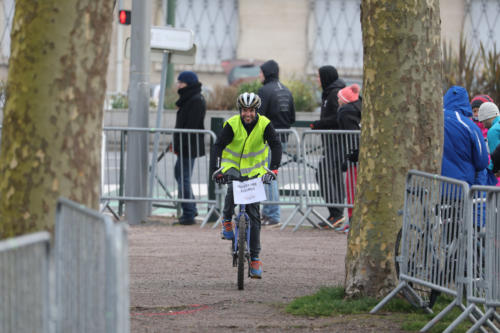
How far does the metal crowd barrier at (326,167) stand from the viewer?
1220cm

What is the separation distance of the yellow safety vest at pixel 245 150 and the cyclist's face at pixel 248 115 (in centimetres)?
6

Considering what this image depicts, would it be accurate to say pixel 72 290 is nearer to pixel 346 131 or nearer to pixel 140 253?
pixel 140 253

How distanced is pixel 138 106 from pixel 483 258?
7719 mm

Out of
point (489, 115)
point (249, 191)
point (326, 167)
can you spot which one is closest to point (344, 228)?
point (326, 167)

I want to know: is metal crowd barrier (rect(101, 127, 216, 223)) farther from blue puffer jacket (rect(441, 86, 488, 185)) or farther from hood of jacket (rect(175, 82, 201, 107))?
blue puffer jacket (rect(441, 86, 488, 185))

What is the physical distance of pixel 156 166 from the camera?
517 inches

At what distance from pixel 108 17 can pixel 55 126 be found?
1.89 feet

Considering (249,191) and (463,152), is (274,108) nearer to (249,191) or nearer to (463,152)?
(249,191)

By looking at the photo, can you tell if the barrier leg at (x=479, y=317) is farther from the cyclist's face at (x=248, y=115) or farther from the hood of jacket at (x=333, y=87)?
the hood of jacket at (x=333, y=87)

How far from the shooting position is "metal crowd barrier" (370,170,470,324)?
6008mm

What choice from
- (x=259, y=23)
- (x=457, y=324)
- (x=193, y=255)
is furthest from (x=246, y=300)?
(x=259, y=23)

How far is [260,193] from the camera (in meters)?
8.48

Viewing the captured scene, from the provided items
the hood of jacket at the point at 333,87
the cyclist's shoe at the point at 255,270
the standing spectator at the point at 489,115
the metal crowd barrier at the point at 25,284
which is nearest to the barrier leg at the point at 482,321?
the cyclist's shoe at the point at 255,270

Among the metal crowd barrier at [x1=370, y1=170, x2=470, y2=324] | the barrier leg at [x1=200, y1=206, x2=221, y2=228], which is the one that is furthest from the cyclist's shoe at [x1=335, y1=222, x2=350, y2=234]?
the metal crowd barrier at [x1=370, y1=170, x2=470, y2=324]
